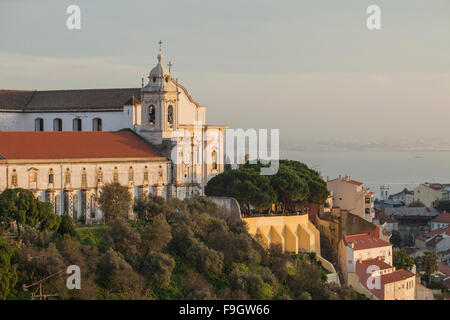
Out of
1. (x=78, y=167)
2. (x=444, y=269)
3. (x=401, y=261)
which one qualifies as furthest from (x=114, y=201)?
(x=444, y=269)

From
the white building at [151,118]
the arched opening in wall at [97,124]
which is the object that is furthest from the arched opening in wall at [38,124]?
the arched opening in wall at [97,124]

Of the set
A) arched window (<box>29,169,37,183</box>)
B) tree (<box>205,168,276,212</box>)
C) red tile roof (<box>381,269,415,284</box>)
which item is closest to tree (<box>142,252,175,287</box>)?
arched window (<box>29,169,37,183</box>)

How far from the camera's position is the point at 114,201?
5053 cm

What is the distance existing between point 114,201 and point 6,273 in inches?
571

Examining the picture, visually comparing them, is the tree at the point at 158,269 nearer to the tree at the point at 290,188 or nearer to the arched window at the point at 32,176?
the arched window at the point at 32,176

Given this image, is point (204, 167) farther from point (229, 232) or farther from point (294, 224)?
point (229, 232)

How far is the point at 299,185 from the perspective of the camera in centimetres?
5753

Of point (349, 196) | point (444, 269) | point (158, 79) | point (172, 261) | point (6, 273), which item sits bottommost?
point (444, 269)

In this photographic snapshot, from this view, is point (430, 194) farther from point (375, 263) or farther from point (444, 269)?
point (375, 263)

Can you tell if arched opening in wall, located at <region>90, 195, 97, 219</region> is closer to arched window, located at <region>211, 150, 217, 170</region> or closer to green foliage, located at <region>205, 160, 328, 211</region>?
green foliage, located at <region>205, 160, 328, 211</region>

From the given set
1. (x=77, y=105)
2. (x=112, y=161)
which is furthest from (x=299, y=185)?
(x=77, y=105)

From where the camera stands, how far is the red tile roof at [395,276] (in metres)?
52.1

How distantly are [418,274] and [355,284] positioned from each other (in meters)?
11.6

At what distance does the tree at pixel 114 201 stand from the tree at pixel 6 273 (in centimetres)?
1246
